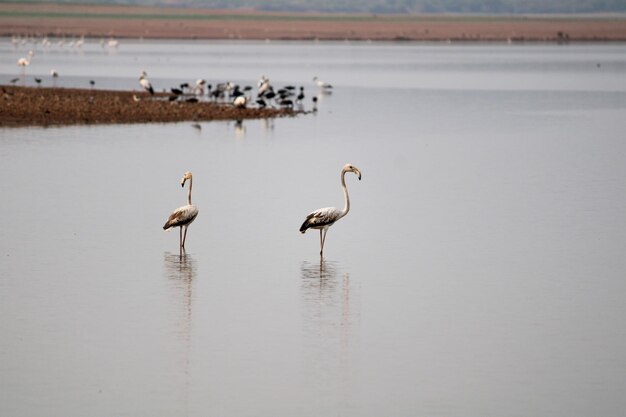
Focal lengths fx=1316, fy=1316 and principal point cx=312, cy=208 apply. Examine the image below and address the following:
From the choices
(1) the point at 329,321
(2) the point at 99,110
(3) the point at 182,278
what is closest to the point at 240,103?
(2) the point at 99,110

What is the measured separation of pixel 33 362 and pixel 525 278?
647 cm

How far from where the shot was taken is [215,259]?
16.9 metres

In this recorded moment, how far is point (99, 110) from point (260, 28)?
14014cm

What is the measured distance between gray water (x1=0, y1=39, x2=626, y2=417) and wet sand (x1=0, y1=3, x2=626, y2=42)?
407ft

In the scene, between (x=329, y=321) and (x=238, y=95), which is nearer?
(x=329, y=321)

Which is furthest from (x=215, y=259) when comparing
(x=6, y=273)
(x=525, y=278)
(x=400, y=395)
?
(x=400, y=395)

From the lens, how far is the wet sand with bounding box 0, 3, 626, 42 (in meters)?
160

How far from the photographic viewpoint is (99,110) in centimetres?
3912

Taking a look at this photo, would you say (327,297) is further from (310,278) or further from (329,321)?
(329,321)

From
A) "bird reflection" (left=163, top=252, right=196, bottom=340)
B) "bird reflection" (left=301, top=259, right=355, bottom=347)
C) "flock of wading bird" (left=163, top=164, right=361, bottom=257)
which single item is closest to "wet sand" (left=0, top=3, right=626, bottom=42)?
"flock of wading bird" (left=163, top=164, right=361, bottom=257)

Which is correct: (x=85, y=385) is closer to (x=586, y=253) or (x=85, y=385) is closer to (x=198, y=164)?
(x=586, y=253)

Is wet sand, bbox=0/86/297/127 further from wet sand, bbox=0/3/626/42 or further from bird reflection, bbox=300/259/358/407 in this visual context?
wet sand, bbox=0/3/626/42

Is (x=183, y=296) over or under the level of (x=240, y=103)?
under

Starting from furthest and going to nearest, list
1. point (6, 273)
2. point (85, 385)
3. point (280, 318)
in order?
1. point (6, 273)
2. point (280, 318)
3. point (85, 385)
